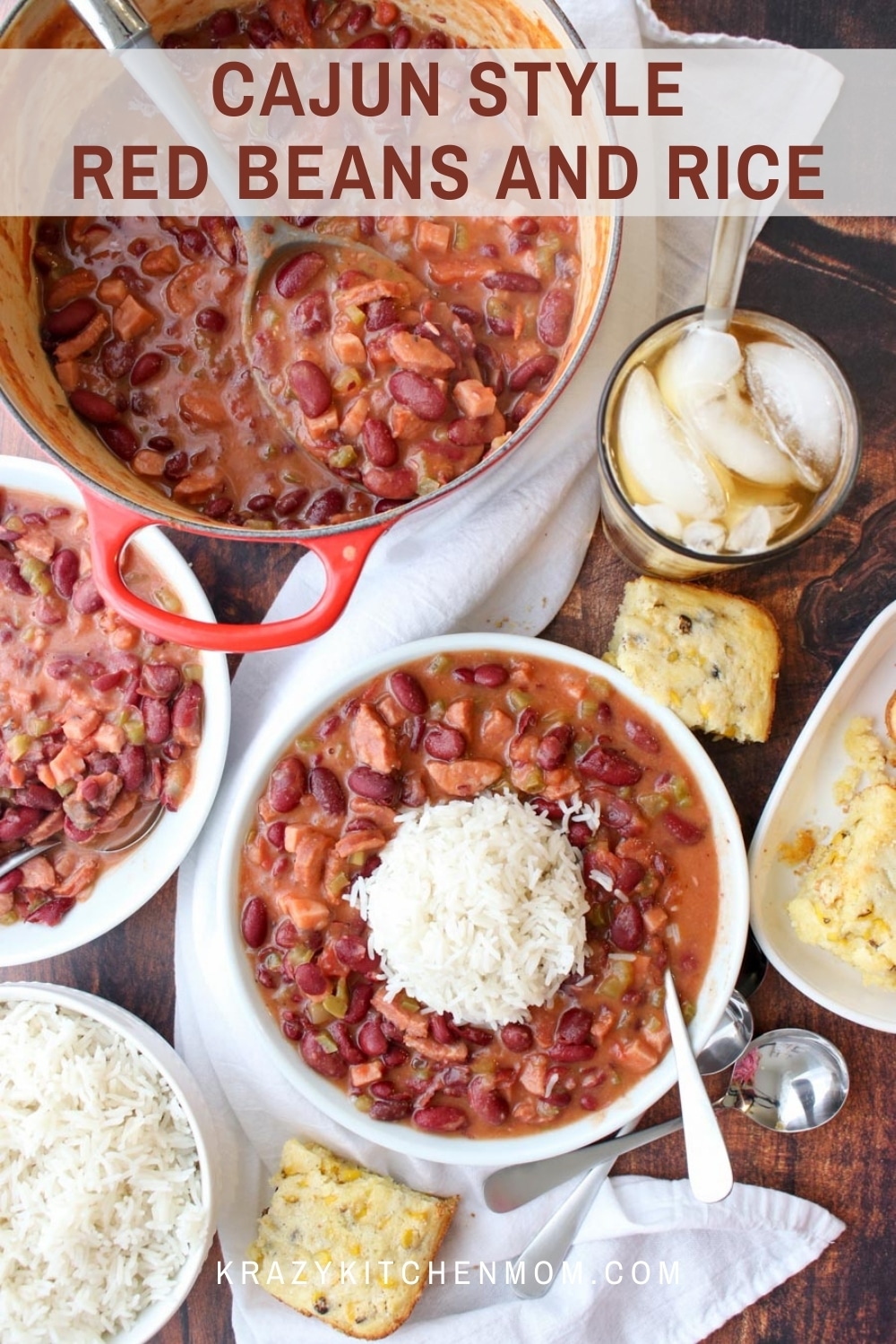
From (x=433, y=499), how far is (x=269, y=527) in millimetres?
475

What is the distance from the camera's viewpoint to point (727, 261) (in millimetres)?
2160

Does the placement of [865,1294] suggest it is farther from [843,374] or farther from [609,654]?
[843,374]

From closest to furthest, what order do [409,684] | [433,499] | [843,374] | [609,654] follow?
[433,499] < [843,374] < [409,684] < [609,654]

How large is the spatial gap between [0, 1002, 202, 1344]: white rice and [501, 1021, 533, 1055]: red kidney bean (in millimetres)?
840

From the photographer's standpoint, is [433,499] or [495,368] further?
[495,368]

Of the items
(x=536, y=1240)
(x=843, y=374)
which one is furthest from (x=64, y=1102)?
(x=843, y=374)

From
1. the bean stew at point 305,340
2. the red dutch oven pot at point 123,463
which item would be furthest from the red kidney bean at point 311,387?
the red dutch oven pot at point 123,463

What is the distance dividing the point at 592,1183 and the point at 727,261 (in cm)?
217

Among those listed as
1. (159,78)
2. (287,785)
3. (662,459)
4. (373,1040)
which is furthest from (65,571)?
(662,459)

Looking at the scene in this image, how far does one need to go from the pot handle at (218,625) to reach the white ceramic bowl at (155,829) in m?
0.38

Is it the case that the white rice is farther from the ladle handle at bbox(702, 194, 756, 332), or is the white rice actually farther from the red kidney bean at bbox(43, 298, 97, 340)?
the ladle handle at bbox(702, 194, 756, 332)

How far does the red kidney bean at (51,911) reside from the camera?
2738mm

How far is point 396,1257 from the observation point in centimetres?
272

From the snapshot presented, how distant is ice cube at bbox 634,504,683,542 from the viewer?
7.93 feet
